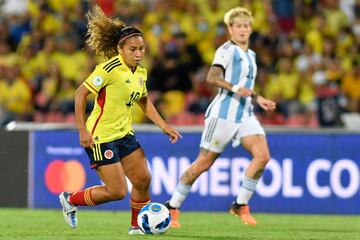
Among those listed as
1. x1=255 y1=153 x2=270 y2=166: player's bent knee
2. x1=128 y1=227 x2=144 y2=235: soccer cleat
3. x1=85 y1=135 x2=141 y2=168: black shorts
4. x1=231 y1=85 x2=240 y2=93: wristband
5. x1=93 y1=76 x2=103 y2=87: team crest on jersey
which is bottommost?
x1=128 y1=227 x2=144 y2=235: soccer cleat

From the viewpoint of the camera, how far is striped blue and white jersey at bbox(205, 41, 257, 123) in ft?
38.8

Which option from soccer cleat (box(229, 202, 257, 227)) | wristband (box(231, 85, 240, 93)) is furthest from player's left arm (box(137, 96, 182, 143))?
soccer cleat (box(229, 202, 257, 227))

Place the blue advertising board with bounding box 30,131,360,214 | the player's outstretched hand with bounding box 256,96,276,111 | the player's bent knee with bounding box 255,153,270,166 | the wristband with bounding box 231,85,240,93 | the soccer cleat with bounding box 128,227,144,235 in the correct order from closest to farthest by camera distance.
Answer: the soccer cleat with bounding box 128,227,144,235 → the player's outstretched hand with bounding box 256,96,276,111 → the wristband with bounding box 231,85,240,93 → the player's bent knee with bounding box 255,153,270,166 → the blue advertising board with bounding box 30,131,360,214

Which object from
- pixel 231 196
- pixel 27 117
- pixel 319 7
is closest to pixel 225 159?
pixel 231 196

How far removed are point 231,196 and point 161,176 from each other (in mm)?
986

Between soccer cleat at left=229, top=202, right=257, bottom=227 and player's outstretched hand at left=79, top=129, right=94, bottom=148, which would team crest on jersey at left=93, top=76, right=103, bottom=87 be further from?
soccer cleat at left=229, top=202, right=257, bottom=227

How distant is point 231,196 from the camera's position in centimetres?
1470

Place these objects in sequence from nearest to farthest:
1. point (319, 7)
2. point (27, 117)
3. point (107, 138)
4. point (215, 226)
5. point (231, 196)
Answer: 1. point (107, 138)
2. point (215, 226)
3. point (231, 196)
4. point (27, 117)
5. point (319, 7)

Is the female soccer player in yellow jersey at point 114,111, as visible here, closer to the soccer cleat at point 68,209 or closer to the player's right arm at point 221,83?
the soccer cleat at point 68,209

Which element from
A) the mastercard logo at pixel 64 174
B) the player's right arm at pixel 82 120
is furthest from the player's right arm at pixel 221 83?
the mastercard logo at pixel 64 174

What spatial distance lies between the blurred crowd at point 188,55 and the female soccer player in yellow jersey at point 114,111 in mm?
6586

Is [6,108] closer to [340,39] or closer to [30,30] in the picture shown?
[30,30]

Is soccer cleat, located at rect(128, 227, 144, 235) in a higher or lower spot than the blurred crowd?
lower

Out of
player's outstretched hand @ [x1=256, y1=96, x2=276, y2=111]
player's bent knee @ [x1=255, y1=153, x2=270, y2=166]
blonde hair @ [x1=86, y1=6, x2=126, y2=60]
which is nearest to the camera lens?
blonde hair @ [x1=86, y1=6, x2=126, y2=60]
